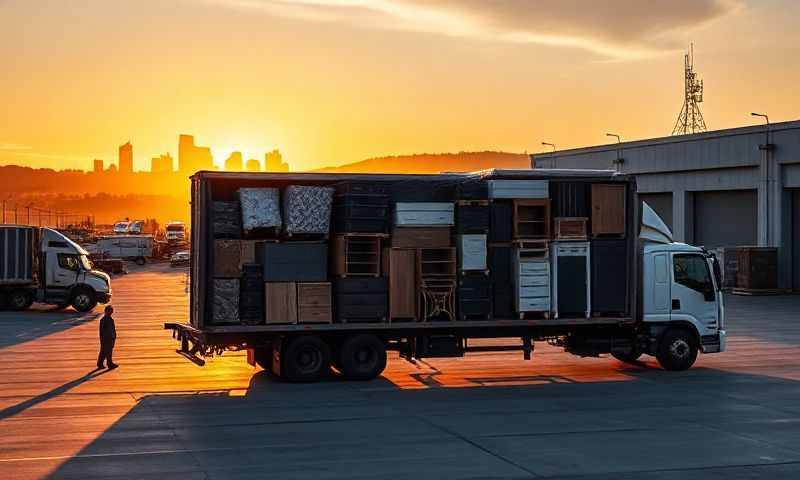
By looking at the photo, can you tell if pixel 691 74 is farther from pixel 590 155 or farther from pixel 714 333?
pixel 714 333

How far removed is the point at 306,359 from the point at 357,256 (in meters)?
2.36

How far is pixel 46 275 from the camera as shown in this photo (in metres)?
45.3

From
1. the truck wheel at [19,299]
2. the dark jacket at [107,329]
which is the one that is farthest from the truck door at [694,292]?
the truck wheel at [19,299]

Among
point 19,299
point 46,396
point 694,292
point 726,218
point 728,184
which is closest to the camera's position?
point 46,396

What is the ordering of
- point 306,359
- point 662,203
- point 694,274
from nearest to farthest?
point 306,359 < point 694,274 < point 662,203

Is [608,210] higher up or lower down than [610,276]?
higher up

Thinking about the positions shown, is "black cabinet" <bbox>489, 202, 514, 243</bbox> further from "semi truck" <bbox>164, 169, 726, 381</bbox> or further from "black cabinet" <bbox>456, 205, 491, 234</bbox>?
"black cabinet" <bbox>456, 205, 491, 234</bbox>

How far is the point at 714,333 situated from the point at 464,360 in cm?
600

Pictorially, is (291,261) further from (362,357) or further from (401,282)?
(362,357)

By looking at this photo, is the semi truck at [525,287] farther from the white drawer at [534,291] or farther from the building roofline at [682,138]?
the building roofline at [682,138]

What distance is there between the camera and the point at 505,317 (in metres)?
23.7

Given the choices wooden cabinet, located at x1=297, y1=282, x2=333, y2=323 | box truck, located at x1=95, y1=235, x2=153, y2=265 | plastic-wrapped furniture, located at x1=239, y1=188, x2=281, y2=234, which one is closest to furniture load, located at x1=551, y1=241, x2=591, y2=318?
wooden cabinet, located at x1=297, y1=282, x2=333, y2=323

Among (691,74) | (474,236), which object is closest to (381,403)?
(474,236)

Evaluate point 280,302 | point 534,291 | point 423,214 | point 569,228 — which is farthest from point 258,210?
point 569,228
